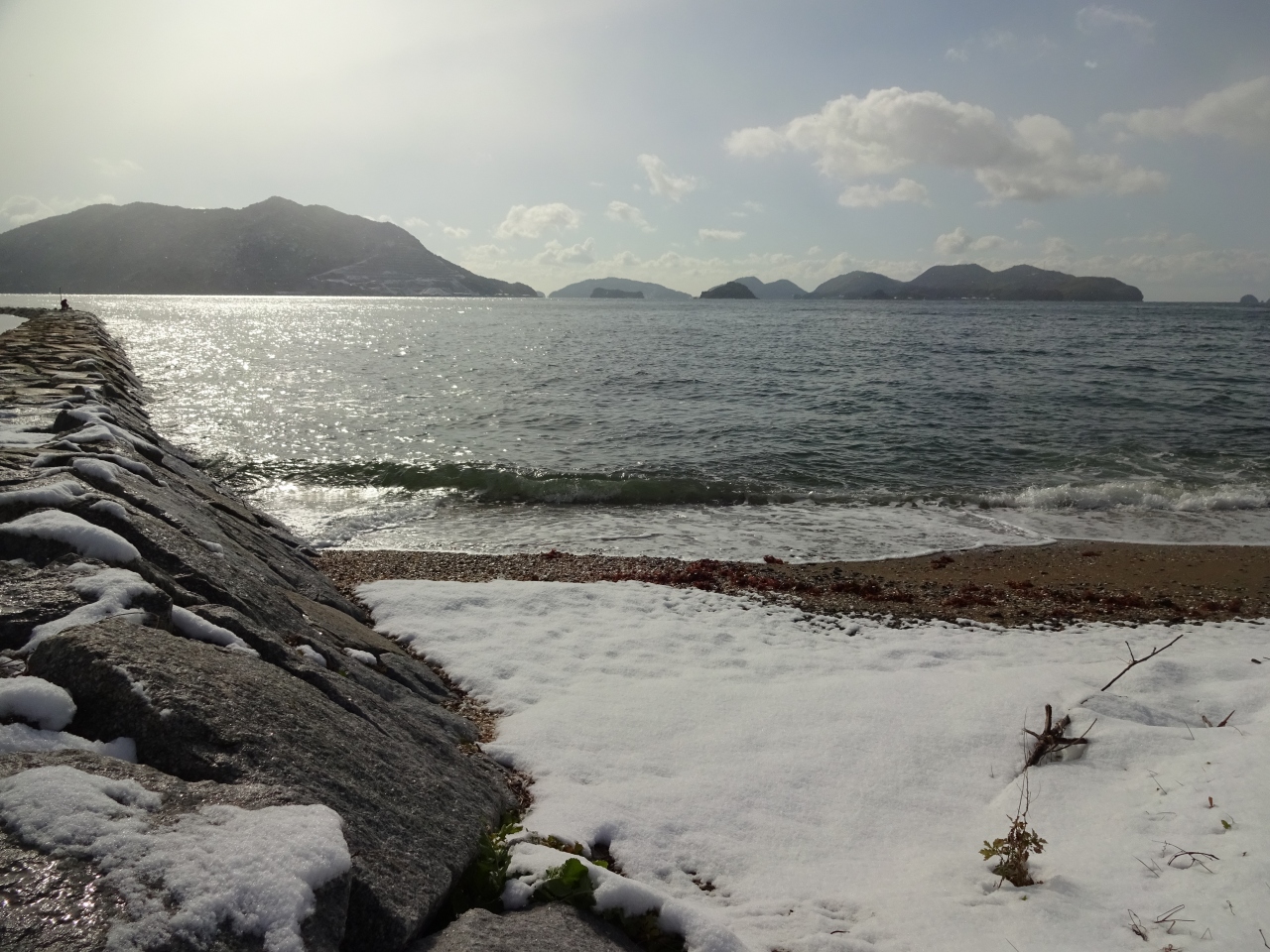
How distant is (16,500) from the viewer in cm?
496

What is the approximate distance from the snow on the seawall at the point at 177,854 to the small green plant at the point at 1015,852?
3999mm

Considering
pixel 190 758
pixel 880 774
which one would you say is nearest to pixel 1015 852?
pixel 880 774

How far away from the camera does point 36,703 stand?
3121 mm

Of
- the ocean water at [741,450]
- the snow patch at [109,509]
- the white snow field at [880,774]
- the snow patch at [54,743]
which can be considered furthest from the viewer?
the ocean water at [741,450]

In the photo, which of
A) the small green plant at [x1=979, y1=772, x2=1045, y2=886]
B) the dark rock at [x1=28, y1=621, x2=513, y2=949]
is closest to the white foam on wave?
the small green plant at [x1=979, y1=772, x2=1045, y2=886]

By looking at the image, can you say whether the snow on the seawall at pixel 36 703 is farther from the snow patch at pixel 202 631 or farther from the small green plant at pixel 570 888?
the small green plant at pixel 570 888

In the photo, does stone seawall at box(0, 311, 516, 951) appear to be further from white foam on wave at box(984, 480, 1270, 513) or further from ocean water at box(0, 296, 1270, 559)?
white foam on wave at box(984, 480, 1270, 513)

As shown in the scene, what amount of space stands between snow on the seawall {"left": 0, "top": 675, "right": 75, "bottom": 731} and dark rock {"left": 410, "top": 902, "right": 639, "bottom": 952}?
1909 mm

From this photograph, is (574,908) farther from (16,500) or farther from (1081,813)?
(16,500)

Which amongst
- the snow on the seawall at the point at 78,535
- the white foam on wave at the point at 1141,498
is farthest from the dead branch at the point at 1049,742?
the white foam on wave at the point at 1141,498

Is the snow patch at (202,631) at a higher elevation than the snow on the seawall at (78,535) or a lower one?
lower

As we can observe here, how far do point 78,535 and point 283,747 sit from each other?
2.50m

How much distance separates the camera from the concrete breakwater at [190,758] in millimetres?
2299

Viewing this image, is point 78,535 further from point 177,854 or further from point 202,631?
point 177,854
